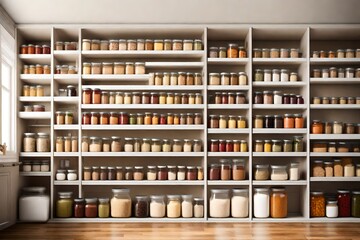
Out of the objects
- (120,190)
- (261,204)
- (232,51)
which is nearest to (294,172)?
(261,204)

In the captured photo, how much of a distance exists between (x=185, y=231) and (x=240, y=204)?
1.00 m

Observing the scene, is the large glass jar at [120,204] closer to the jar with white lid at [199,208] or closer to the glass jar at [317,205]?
the jar with white lid at [199,208]

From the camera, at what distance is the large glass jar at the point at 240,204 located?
6.89 m

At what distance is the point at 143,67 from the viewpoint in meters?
7.08

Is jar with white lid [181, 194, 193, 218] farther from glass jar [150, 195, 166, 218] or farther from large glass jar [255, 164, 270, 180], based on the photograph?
large glass jar [255, 164, 270, 180]

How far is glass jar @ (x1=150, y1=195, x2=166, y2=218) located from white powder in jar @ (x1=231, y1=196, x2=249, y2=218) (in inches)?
31.9

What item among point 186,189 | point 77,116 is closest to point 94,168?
point 77,116

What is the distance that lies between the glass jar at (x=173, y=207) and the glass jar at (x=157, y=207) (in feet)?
0.21

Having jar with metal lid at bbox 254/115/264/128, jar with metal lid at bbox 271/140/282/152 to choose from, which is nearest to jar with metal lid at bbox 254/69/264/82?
jar with metal lid at bbox 254/115/264/128

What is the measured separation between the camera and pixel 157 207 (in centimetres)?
687

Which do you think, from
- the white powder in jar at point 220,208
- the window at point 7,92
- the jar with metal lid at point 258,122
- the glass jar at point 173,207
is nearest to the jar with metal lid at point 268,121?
the jar with metal lid at point 258,122

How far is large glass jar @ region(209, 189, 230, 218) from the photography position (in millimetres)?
6883

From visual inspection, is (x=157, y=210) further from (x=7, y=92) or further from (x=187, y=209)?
(x=7, y=92)

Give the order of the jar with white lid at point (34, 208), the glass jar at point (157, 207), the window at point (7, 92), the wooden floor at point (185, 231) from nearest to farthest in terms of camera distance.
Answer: the wooden floor at point (185, 231)
the window at point (7, 92)
the jar with white lid at point (34, 208)
the glass jar at point (157, 207)
